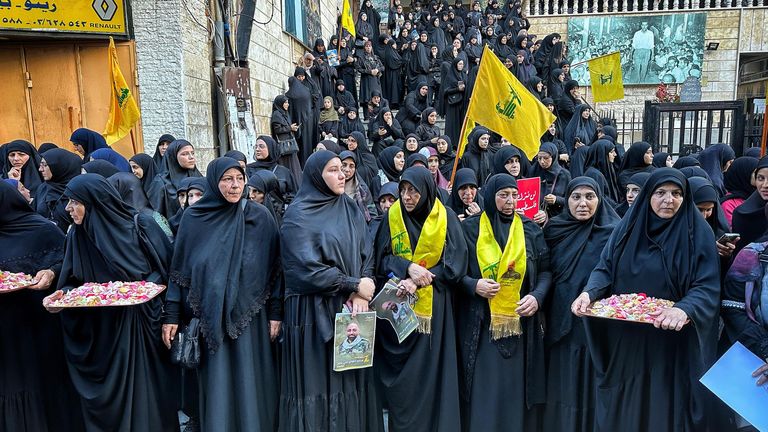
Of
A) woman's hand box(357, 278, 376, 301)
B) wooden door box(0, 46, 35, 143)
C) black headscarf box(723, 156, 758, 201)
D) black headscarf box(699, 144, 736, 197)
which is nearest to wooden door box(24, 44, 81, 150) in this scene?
wooden door box(0, 46, 35, 143)

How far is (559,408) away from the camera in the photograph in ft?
9.53

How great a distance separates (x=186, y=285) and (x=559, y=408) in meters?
2.17

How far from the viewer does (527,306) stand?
9.06 ft

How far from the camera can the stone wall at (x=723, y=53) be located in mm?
18297

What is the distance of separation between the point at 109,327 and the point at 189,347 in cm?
49

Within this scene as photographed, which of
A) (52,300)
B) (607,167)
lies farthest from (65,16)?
(607,167)

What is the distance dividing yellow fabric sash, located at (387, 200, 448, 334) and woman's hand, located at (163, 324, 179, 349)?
128cm

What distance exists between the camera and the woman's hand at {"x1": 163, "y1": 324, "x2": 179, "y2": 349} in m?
2.72

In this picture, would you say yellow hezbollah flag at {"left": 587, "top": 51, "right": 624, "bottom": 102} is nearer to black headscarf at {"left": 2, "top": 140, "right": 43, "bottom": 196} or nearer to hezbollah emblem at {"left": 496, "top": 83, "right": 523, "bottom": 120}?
hezbollah emblem at {"left": 496, "top": 83, "right": 523, "bottom": 120}

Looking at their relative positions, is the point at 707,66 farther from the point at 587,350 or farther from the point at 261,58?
the point at 587,350

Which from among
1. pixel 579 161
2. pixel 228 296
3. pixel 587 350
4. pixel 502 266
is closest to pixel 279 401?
pixel 228 296

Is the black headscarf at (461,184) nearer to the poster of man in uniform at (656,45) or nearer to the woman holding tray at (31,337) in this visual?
the woman holding tray at (31,337)

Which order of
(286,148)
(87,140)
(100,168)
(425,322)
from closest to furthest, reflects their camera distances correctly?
(425,322) < (100,168) < (87,140) < (286,148)

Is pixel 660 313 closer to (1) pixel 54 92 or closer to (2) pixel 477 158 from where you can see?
(2) pixel 477 158
